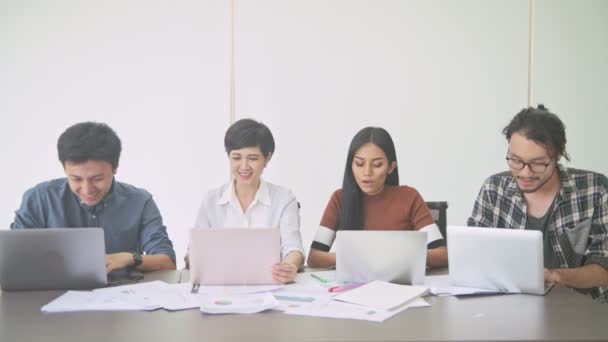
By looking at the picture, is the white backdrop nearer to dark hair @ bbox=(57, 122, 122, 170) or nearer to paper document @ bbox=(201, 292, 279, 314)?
dark hair @ bbox=(57, 122, 122, 170)

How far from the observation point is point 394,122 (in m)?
3.63

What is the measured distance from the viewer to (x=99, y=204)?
224 cm

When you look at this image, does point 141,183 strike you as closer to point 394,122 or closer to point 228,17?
point 228,17

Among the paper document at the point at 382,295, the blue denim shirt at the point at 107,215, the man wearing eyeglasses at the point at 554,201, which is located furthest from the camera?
the blue denim shirt at the point at 107,215

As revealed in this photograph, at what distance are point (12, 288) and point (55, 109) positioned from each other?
2.06 meters

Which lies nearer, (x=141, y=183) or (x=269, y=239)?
(x=269, y=239)

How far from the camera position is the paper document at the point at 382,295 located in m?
1.58

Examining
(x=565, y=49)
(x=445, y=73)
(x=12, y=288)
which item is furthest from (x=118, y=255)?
(x=565, y=49)

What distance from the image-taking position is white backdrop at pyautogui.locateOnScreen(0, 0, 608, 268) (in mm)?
3584

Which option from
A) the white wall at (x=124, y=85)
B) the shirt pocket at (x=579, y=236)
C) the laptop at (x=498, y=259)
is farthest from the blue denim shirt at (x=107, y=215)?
the shirt pocket at (x=579, y=236)

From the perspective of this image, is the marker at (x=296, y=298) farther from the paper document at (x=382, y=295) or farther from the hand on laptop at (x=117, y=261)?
the hand on laptop at (x=117, y=261)

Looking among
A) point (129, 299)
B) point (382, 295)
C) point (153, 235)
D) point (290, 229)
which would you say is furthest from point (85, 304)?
point (290, 229)

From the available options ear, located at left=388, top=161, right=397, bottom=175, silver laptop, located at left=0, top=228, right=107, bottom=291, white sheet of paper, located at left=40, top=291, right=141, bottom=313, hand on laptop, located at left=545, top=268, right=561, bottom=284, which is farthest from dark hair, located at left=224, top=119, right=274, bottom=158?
hand on laptop, located at left=545, top=268, right=561, bottom=284

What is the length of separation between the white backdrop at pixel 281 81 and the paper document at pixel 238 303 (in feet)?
6.59
